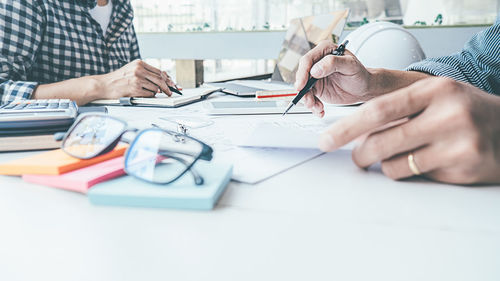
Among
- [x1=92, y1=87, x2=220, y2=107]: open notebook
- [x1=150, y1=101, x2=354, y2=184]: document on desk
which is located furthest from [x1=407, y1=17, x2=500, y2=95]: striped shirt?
[x1=92, y1=87, x2=220, y2=107]: open notebook

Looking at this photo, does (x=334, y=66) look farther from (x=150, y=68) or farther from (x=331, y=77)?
(x=150, y=68)

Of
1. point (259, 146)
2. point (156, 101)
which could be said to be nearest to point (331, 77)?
point (259, 146)

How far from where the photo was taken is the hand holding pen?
67cm

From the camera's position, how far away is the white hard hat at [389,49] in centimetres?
114

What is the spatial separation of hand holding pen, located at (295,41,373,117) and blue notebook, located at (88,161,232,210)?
1.23 ft

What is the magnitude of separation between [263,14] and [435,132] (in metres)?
2.52

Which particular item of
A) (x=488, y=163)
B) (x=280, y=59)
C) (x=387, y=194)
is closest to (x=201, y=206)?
(x=387, y=194)

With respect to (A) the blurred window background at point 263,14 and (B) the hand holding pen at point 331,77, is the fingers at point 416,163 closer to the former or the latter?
(B) the hand holding pen at point 331,77

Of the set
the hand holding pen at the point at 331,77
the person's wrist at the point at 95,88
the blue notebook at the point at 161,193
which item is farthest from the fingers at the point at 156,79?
the blue notebook at the point at 161,193

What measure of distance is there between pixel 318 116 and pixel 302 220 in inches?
19.5

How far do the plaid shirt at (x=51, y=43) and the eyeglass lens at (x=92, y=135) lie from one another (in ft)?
2.11

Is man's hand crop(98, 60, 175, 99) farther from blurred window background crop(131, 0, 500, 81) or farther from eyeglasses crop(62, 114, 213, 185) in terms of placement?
blurred window background crop(131, 0, 500, 81)

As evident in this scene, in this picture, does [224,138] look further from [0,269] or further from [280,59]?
[280,59]

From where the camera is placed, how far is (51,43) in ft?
3.77
